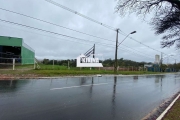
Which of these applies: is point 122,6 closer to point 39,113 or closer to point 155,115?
point 155,115

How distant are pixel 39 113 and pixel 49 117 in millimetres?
489

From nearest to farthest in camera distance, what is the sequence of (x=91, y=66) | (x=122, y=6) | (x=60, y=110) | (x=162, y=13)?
(x=60, y=110) → (x=122, y=6) → (x=162, y=13) → (x=91, y=66)

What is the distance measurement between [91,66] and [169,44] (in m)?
16.6

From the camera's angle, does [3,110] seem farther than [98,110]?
No

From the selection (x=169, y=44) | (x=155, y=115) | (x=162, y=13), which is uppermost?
(x=162, y=13)

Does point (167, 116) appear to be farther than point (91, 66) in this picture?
No

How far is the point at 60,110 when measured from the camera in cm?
714

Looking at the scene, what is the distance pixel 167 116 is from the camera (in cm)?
762

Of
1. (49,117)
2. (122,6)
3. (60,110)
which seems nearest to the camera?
(49,117)

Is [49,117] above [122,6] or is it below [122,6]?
below

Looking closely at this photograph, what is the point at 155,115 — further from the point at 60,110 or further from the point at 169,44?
the point at 169,44

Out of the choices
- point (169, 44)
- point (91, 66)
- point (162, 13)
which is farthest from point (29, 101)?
Result: point (91, 66)

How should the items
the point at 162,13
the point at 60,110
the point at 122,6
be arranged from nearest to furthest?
1. the point at 60,110
2. the point at 122,6
3. the point at 162,13

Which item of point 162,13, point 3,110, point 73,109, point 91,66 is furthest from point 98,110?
point 91,66
